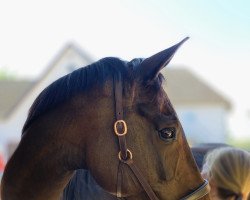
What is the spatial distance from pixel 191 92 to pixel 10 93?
1143 centimetres

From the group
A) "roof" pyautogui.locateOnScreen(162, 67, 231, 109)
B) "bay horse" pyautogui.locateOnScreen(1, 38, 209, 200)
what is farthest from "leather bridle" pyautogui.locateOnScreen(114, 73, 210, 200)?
"roof" pyautogui.locateOnScreen(162, 67, 231, 109)

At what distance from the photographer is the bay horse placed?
7.03 feet

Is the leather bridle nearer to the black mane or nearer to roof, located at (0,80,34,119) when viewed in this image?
the black mane

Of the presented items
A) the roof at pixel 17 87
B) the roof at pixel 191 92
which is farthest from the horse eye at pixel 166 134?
the roof at pixel 191 92

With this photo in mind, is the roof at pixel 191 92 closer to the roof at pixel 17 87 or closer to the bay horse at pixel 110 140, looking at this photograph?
the roof at pixel 17 87

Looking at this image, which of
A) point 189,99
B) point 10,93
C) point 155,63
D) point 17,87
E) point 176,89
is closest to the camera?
point 155,63

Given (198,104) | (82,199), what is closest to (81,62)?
(198,104)

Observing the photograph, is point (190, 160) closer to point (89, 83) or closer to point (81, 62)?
point (89, 83)

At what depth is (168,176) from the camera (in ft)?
7.07

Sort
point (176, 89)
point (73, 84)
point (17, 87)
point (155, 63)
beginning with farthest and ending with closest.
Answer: point (176, 89) → point (17, 87) → point (73, 84) → point (155, 63)

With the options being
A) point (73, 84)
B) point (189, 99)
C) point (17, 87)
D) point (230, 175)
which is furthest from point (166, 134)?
point (189, 99)

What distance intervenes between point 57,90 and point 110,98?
270 mm

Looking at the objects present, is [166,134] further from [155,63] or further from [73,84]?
[73,84]

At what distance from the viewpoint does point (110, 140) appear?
215 cm
